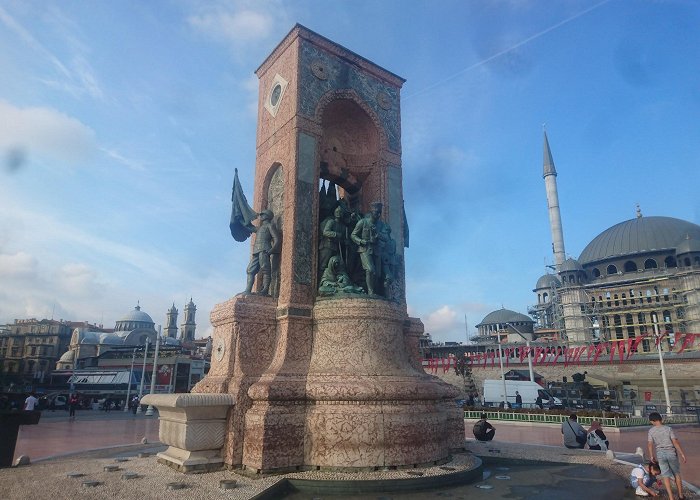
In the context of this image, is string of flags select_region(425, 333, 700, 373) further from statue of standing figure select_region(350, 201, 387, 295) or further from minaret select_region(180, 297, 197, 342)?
minaret select_region(180, 297, 197, 342)

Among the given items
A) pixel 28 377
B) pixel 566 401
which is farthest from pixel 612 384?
pixel 28 377

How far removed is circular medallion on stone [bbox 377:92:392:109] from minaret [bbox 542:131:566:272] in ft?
211

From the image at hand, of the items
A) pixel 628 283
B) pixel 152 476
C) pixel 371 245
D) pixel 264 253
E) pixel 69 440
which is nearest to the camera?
pixel 152 476

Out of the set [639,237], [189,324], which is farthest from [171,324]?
[639,237]

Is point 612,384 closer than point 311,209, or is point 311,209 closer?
point 311,209

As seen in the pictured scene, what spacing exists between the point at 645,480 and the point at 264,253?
749 centimetres

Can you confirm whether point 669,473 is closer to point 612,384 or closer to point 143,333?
point 612,384

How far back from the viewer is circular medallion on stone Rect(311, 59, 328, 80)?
1106 cm

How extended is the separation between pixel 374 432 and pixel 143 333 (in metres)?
91.0

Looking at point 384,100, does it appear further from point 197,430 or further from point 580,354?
point 580,354

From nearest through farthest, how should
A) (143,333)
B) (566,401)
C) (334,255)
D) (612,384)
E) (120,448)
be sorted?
1. (334,255)
2. (120,448)
3. (566,401)
4. (612,384)
5. (143,333)

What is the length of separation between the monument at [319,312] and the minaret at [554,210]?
214ft

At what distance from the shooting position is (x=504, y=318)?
87.4 meters

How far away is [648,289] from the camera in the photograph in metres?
63.3
